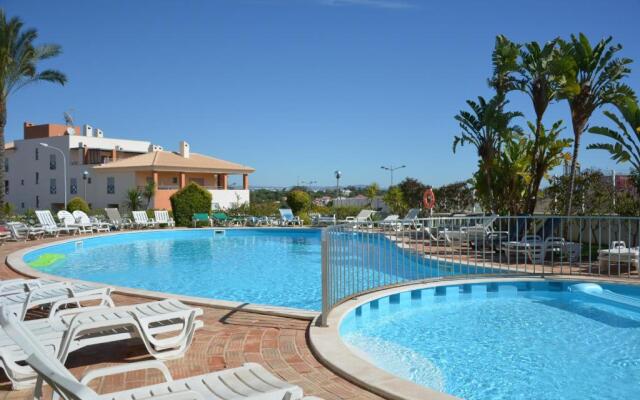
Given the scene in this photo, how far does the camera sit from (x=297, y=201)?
2698 centimetres

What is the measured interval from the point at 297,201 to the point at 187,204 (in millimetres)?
6074

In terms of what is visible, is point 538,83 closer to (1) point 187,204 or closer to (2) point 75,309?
(2) point 75,309

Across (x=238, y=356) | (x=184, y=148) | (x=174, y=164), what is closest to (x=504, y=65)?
(x=238, y=356)

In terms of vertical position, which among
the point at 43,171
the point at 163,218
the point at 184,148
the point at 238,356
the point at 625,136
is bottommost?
the point at 238,356

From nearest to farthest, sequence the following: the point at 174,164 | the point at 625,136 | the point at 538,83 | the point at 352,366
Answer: the point at 352,366
the point at 625,136
the point at 538,83
the point at 174,164

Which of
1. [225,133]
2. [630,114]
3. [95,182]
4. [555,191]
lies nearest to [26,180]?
[95,182]

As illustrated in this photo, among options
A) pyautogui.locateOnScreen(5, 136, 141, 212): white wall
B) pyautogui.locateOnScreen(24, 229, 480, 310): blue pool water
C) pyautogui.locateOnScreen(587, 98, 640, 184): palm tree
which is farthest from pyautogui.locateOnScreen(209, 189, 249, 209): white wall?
pyautogui.locateOnScreen(587, 98, 640, 184): palm tree

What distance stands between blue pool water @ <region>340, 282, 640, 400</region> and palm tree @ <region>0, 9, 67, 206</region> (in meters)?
17.0

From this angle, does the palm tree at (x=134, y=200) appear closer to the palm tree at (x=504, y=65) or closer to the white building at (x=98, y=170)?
the white building at (x=98, y=170)

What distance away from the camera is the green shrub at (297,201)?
88.2ft

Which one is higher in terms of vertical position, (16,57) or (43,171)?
(16,57)

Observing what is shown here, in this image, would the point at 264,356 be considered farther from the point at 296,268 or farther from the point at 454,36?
the point at 454,36

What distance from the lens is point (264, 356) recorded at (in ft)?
14.9

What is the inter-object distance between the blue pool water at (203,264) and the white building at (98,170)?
1259 centimetres
